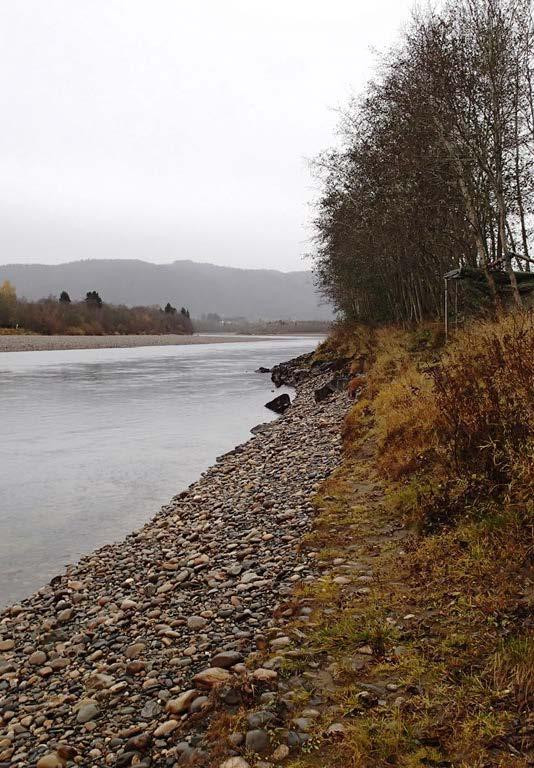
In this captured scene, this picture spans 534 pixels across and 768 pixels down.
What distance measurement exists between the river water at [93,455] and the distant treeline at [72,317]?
7074 cm

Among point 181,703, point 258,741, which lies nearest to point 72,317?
point 181,703

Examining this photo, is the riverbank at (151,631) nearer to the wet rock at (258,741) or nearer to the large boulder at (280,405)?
the wet rock at (258,741)

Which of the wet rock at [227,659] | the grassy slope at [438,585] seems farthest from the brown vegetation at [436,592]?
the wet rock at [227,659]

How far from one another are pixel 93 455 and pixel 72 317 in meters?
98.8

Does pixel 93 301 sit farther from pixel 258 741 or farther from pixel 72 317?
pixel 258 741

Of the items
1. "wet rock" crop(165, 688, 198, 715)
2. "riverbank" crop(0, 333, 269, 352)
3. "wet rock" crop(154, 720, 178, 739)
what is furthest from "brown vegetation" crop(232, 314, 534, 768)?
"riverbank" crop(0, 333, 269, 352)

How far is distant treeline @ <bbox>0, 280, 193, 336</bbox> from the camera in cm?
9850

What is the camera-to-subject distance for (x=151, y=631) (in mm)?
5469

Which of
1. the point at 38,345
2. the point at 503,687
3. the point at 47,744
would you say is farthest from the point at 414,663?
the point at 38,345

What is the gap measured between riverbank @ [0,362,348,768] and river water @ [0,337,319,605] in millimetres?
1126

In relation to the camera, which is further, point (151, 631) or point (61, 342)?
point (61, 342)

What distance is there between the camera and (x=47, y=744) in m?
4.04

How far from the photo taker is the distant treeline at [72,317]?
98500mm

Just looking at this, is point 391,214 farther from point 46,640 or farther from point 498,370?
point 46,640
